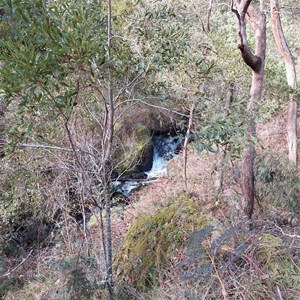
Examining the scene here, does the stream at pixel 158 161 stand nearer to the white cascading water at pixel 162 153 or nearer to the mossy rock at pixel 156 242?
the white cascading water at pixel 162 153

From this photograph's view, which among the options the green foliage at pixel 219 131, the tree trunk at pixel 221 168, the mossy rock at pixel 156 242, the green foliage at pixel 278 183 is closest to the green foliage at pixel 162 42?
the green foliage at pixel 219 131

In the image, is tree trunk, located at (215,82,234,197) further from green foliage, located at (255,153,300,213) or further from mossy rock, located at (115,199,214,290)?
mossy rock, located at (115,199,214,290)

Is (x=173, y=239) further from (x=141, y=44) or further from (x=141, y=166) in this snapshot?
(x=141, y=166)

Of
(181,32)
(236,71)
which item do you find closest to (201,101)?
(181,32)

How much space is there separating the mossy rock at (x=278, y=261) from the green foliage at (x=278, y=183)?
2930 mm

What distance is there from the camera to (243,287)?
2.63 metres

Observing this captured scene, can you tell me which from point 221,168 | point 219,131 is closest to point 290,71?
point 221,168

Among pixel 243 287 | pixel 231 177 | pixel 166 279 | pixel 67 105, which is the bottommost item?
pixel 166 279

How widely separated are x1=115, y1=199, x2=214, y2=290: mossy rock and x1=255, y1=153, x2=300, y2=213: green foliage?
92.0 inches

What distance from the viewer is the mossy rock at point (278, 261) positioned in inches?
112

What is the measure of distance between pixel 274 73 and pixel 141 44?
5958 millimetres

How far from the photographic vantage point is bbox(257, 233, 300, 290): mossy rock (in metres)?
2.83

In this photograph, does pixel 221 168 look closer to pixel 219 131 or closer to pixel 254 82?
pixel 254 82

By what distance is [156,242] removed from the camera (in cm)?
406
